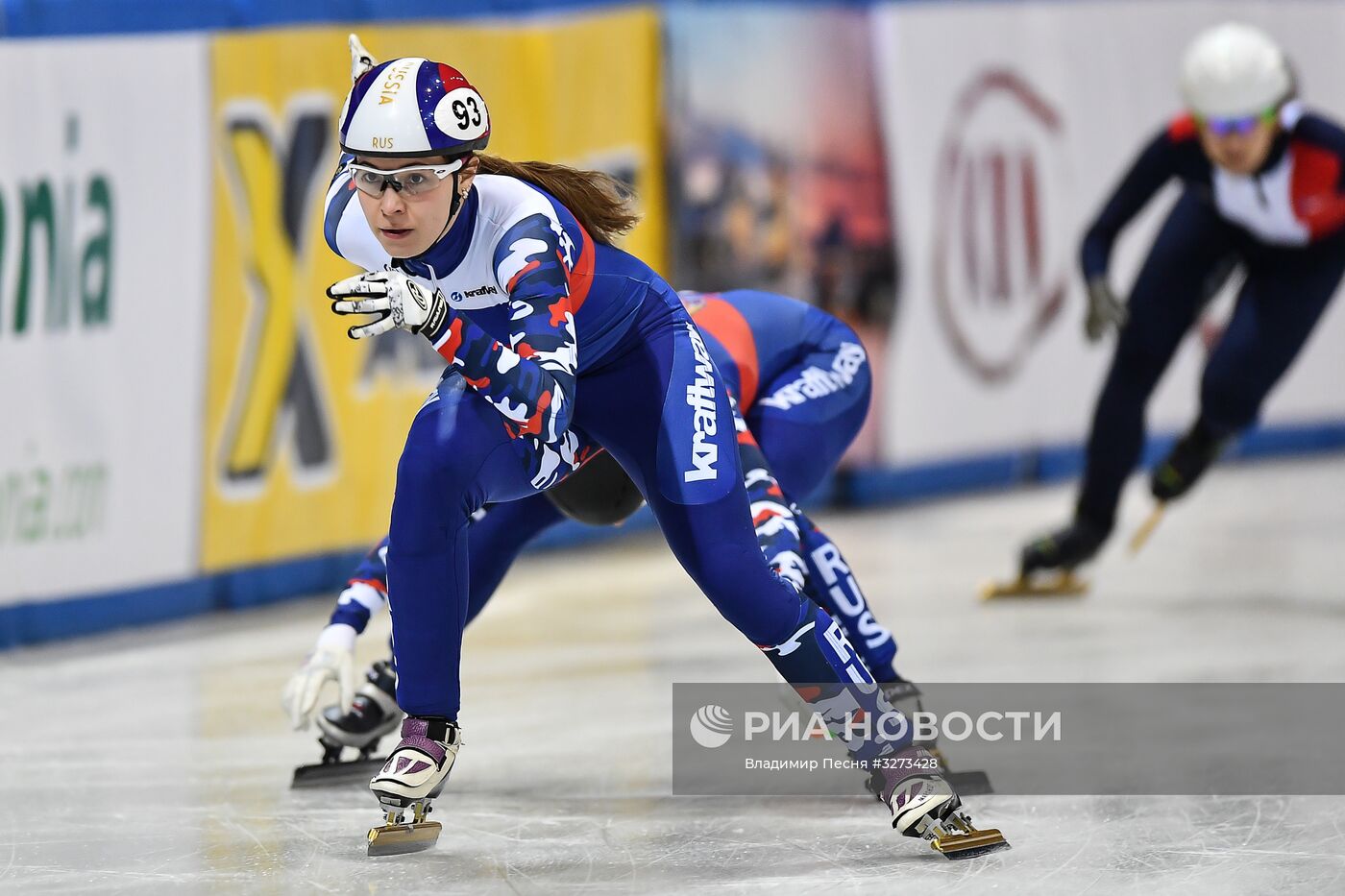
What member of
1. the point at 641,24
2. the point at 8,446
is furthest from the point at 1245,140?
the point at 8,446

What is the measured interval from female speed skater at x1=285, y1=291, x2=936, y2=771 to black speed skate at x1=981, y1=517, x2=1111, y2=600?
7.97 ft

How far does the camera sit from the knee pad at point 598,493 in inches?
169

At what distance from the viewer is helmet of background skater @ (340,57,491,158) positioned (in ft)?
11.7

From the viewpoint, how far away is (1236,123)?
6.38 meters

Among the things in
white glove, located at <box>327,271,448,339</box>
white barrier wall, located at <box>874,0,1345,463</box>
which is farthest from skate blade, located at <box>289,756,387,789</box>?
white barrier wall, located at <box>874,0,1345,463</box>

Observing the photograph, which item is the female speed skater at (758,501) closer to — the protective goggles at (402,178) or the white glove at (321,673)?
the white glove at (321,673)

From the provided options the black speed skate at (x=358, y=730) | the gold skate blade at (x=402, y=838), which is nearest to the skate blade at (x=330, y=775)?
the black speed skate at (x=358, y=730)

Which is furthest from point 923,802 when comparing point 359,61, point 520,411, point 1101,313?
point 1101,313

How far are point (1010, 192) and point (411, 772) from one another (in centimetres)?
707

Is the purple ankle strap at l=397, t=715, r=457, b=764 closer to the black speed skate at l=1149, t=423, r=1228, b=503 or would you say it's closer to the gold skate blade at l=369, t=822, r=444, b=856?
the gold skate blade at l=369, t=822, r=444, b=856

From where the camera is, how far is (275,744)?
197 inches

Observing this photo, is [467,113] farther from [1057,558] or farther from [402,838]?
[1057,558]

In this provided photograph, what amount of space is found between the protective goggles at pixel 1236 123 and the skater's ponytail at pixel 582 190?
300 cm

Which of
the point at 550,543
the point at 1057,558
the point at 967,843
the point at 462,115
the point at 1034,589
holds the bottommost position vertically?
the point at 550,543
